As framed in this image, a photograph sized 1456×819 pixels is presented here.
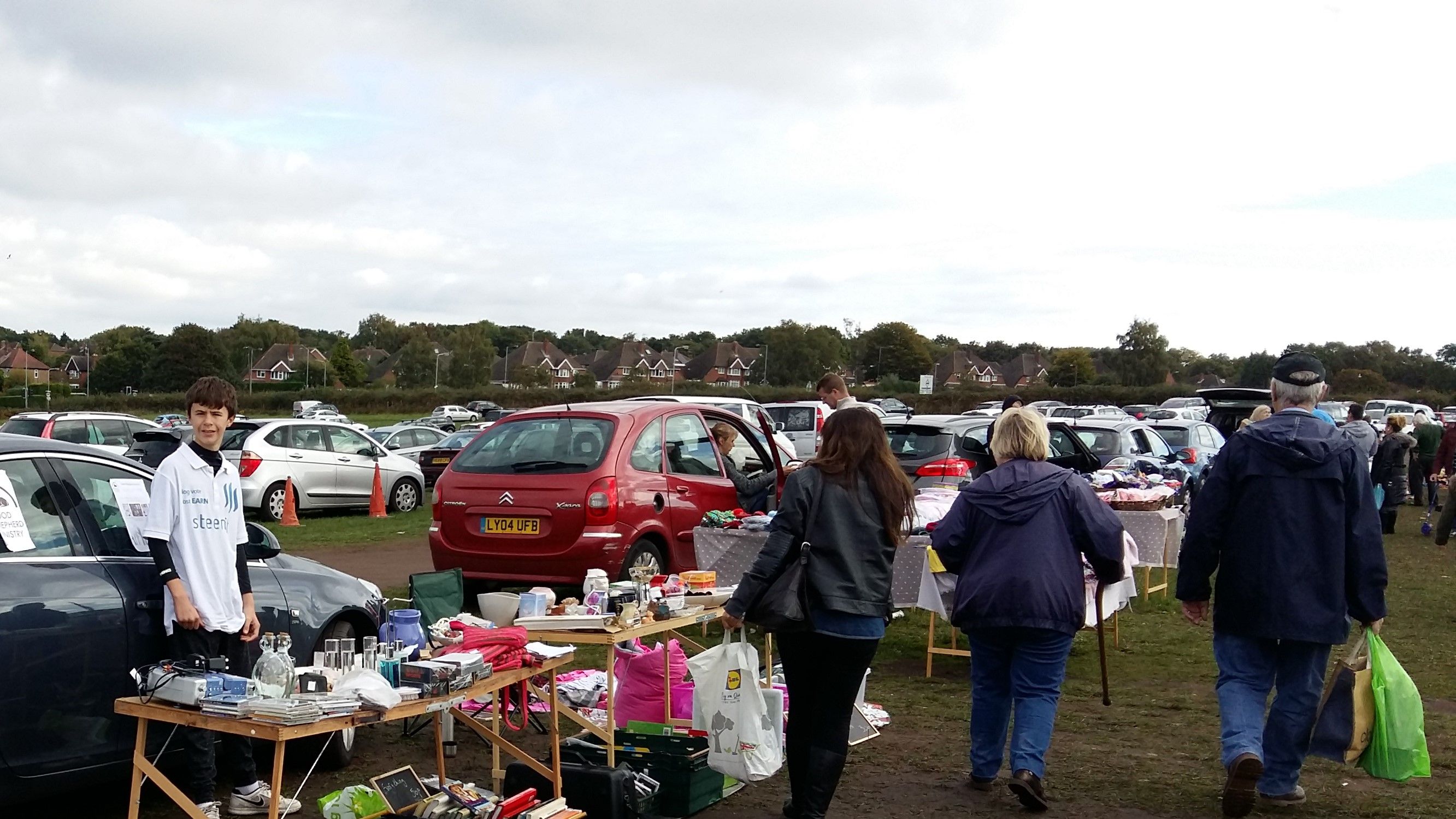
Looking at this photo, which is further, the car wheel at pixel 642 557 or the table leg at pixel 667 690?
the car wheel at pixel 642 557

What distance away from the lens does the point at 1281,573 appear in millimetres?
5469

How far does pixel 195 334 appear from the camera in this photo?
97750 millimetres

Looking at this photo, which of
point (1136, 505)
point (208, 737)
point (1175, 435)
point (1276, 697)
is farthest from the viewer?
point (1175, 435)

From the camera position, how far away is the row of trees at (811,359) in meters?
92.5

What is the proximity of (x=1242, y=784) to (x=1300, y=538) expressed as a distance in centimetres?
109

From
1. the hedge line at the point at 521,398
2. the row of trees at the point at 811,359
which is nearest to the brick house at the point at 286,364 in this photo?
the row of trees at the point at 811,359

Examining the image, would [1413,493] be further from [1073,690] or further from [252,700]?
[252,700]

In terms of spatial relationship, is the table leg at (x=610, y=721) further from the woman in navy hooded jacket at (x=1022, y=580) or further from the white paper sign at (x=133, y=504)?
the white paper sign at (x=133, y=504)

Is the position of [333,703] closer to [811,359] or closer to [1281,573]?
[1281,573]

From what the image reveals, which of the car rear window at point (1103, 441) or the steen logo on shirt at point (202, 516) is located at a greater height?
the steen logo on shirt at point (202, 516)

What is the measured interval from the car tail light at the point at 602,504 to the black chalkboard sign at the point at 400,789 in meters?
4.25

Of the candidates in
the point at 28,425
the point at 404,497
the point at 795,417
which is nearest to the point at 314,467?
the point at 404,497

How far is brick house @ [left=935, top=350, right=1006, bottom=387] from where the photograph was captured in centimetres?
12875

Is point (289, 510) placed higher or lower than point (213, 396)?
lower
